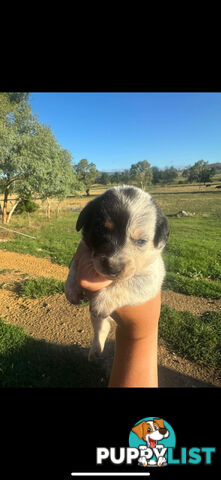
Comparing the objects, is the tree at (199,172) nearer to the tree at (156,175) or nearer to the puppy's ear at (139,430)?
the tree at (156,175)

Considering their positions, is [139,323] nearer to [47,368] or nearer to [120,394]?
[120,394]

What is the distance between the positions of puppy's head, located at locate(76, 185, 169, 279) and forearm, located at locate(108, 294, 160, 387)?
1.04 ft

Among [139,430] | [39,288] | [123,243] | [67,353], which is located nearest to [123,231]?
[123,243]

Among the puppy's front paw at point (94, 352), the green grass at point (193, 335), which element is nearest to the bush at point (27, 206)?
the green grass at point (193, 335)

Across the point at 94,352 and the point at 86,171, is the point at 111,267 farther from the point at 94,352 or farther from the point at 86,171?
the point at 86,171

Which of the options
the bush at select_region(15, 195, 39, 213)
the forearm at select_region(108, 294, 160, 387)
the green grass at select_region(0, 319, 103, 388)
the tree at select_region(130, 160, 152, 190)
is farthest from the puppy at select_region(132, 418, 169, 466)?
the bush at select_region(15, 195, 39, 213)

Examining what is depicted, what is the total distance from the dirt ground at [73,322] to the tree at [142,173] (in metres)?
2.85

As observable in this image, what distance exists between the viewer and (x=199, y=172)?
922 cm

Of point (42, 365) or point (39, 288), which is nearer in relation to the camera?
point (42, 365)

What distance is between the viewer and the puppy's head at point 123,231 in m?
1.51

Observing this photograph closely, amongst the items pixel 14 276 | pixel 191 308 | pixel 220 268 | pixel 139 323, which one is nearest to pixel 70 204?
pixel 14 276

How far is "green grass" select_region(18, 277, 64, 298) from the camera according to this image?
4273 millimetres

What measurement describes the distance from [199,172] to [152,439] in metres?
9.58

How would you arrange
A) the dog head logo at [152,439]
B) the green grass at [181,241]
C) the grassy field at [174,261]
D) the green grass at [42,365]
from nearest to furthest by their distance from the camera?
1. the dog head logo at [152,439]
2. the green grass at [42,365]
3. the grassy field at [174,261]
4. the green grass at [181,241]
